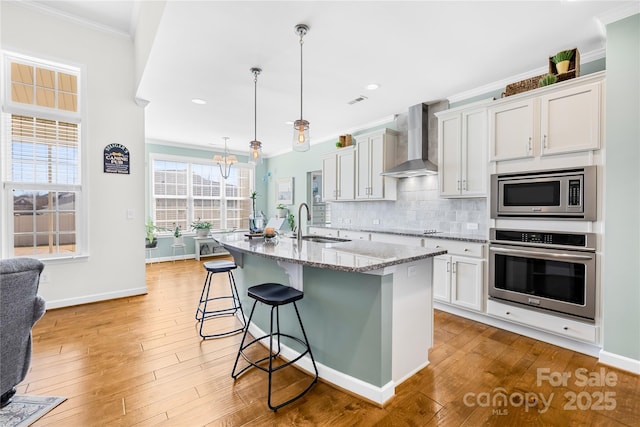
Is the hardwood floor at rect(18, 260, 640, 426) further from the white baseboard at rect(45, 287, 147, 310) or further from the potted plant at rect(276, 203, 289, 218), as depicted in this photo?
the potted plant at rect(276, 203, 289, 218)

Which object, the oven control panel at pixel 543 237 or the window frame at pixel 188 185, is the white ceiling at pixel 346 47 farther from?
the window frame at pixel 188 185

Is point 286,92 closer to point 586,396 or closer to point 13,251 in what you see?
point 13,251

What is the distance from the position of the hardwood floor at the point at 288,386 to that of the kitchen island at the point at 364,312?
0.14 m

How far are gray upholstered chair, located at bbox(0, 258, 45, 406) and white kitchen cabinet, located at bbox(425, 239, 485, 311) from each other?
11.3 ft

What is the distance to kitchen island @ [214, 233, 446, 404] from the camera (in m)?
1.80

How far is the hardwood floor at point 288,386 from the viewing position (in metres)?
1.70

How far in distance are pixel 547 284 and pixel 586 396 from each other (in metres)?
0.97

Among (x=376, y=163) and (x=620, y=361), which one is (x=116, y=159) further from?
(x=620, y=361)

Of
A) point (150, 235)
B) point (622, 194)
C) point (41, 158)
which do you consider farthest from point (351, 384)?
point (150, 235)

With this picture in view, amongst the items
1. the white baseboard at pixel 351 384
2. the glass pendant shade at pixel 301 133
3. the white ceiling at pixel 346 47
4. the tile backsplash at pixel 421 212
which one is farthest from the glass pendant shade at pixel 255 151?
the tile backsplash at pixel 421 212

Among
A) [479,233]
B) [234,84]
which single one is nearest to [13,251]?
[234,84]

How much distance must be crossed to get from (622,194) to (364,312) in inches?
87.9

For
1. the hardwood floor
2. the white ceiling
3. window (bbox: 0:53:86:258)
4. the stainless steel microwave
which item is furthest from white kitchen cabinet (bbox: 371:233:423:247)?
window (bbox: 0:53:86:258)

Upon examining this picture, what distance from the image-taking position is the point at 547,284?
2.63 meters
